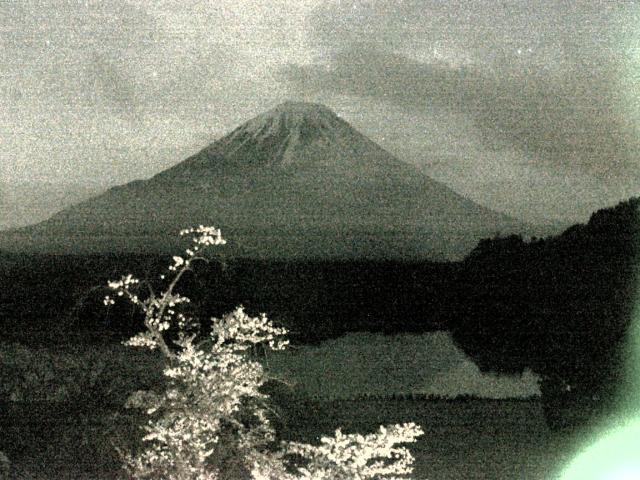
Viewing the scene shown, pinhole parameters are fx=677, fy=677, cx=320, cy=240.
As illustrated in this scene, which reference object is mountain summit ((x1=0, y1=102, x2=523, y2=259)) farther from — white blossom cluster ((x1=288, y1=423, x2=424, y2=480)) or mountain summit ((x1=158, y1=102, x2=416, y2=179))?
white blossom cluster ((x1=288, y1=423, x2=424, y2=480))

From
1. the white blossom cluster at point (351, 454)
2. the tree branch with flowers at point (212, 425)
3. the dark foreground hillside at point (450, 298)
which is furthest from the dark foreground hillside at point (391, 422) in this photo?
the white blossom cluster at point (351, 454)

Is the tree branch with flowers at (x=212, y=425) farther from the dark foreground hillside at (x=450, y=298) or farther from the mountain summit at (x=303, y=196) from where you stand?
the mountain summit at (x=303, y=196)

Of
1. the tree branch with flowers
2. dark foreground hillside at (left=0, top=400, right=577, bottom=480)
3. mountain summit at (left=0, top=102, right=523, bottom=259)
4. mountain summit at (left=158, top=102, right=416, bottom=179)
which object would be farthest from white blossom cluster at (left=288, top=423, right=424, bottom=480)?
mountain summit at (left=158, top=102, right=416, bottom=179)

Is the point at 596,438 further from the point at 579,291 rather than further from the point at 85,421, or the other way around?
the point at 85,421

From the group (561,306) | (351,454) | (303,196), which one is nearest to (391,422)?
(561,306)

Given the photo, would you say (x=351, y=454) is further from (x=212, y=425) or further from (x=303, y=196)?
(x=303, y=196)

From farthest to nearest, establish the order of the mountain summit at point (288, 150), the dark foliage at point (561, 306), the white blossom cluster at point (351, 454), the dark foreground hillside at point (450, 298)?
the mountain summit at point (288, 150) < the dark foreground hillside at point (450, 298) < the dark foliage at point (561, 306) < the white blossom cluster at point (351, 454)

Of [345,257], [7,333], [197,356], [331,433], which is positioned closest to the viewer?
[197,356]

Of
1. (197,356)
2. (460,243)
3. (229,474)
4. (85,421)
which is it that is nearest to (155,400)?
(197,356)
